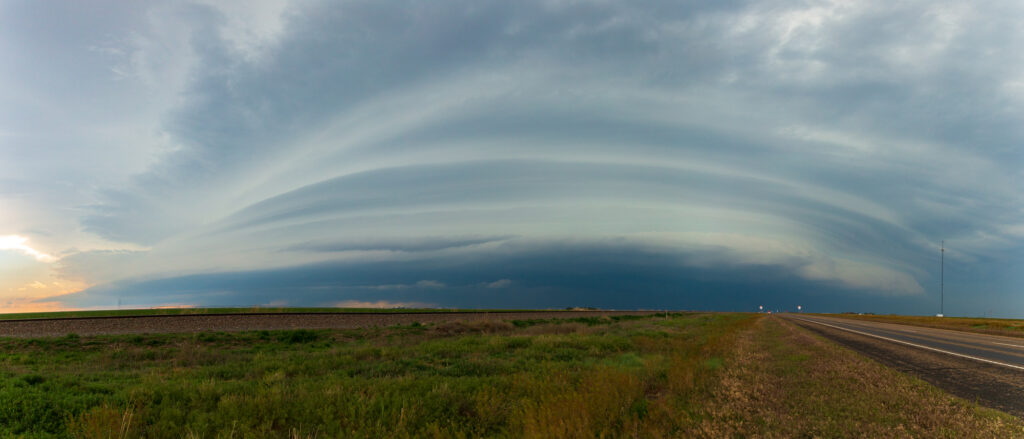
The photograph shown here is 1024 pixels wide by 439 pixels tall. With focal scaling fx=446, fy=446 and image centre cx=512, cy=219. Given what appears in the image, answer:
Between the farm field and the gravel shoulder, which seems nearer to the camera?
the farm field

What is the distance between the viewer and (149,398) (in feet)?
31.9

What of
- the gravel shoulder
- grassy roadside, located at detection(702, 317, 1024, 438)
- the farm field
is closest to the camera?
grassy roadside, located at detection(702, 317, 1024, 438)

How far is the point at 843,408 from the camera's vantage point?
23.0 feet

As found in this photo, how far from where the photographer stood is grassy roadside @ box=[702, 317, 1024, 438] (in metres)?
5.85

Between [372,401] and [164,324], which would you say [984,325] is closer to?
[372,401]

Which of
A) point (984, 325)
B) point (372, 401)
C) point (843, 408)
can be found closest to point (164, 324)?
point (372, 401)

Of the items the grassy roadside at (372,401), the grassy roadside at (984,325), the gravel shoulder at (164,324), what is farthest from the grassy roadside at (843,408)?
the gravel shoulder at (164,324)

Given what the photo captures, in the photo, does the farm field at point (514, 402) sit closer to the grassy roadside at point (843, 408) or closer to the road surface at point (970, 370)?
the grassy roadside at point (843, 408)

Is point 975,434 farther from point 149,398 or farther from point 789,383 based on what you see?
point 149,398

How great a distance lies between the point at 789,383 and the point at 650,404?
3303mm

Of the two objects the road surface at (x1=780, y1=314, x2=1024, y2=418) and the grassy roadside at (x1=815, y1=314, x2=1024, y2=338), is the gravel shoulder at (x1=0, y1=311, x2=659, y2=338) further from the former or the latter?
the grassy roadside at (x1=815, y1=314, x2=1024, y2=338)

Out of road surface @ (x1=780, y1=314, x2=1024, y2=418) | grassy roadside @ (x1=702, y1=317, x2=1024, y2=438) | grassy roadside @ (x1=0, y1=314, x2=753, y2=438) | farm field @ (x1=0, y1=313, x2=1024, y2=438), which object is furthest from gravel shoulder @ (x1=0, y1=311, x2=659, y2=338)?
road surface @ (x1=780, y1=314, x2=1024, y2=418)

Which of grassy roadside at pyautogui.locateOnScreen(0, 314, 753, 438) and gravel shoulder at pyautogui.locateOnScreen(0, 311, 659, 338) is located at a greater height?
grassy roadside at pyautogui.locateOnScreen(0, 314, 753, 438)

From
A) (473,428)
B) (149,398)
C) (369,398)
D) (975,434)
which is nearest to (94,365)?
(149,398)
